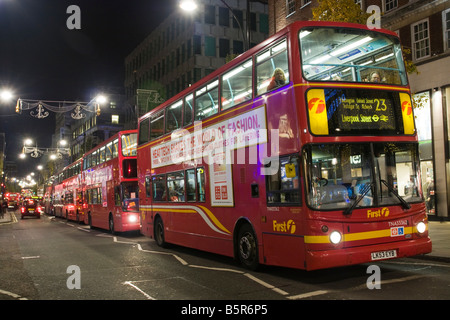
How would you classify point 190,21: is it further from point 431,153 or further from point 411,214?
point 411,214

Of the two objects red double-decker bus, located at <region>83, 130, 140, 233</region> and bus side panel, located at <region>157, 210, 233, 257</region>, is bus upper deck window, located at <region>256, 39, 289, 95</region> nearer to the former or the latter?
bus side panel, located at <region>157, 210, 233, 257</region>

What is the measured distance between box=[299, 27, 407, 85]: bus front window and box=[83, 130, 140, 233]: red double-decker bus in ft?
41.6

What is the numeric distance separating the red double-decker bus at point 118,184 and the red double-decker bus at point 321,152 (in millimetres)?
10105

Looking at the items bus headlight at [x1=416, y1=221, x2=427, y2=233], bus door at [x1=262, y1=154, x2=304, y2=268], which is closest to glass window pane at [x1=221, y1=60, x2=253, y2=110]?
bus door at [x1=262, y1=154, x2=304, y2=268]

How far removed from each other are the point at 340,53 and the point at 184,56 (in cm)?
3900

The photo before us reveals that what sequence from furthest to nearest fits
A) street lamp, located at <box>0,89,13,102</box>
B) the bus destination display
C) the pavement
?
street lamp, located at <box>0,89,13,102</box>
the pavement
the bus destination display

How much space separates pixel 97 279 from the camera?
8.93 m

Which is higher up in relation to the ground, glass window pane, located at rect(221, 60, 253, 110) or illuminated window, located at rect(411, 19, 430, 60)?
illuminated window, located at rect(411, 19, 430, 60)

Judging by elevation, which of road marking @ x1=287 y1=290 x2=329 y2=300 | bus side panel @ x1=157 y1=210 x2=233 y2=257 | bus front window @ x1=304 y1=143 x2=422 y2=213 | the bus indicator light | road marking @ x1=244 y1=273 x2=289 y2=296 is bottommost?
road marking @ x1=244 y1=273 x2=289 y2=296

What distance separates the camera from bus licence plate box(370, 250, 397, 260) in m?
7.68

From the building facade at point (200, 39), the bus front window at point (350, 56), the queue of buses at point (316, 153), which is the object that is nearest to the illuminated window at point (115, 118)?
the building facade at point (200, 39)

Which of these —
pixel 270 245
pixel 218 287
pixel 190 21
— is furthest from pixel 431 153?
pixel 190 21

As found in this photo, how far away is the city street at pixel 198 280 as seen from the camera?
7.15m

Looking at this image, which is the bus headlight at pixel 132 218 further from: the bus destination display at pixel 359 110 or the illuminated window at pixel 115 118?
the illuminated window at pixel 115 118
